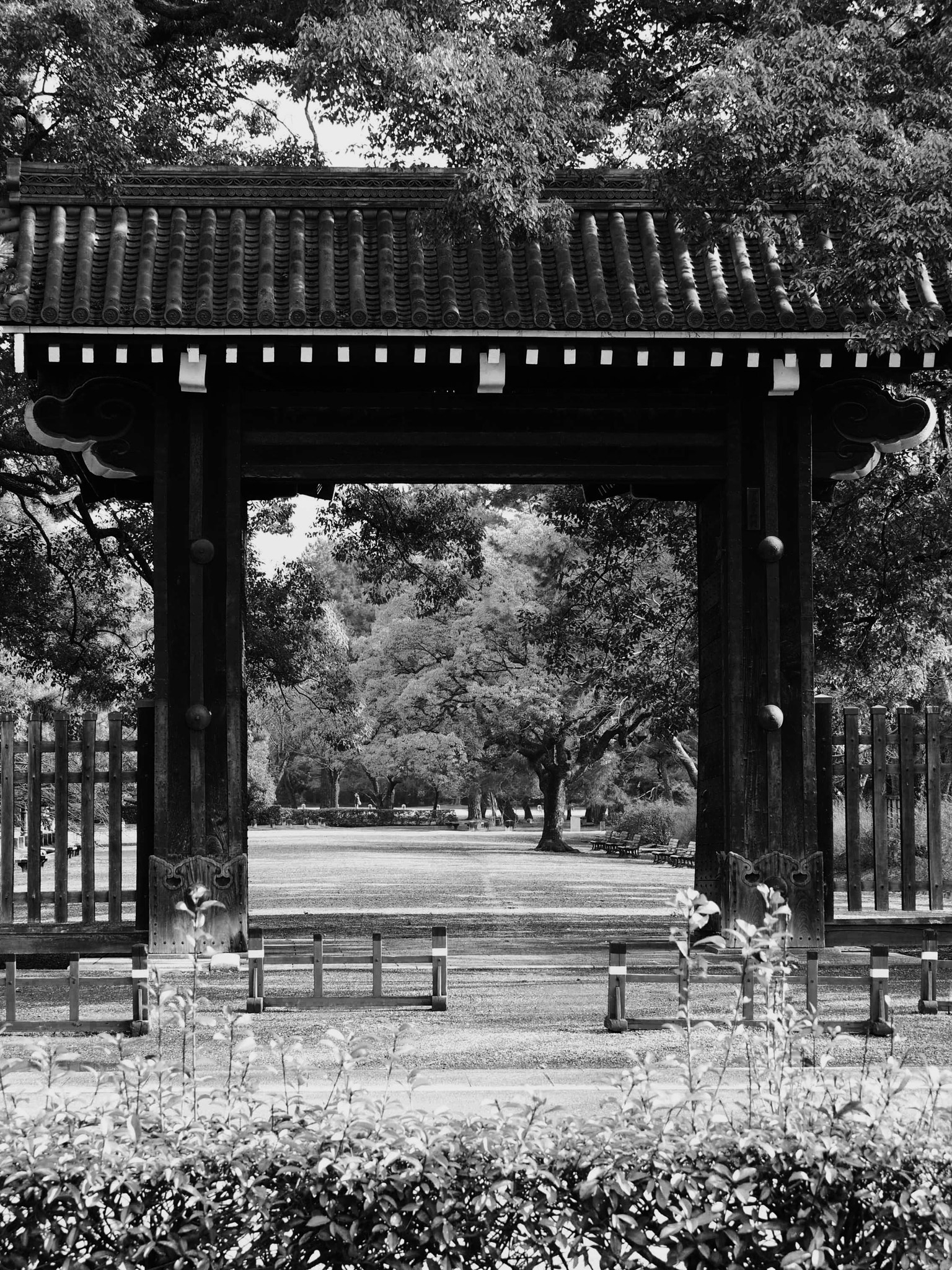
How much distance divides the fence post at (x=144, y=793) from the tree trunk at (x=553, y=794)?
1324 inches

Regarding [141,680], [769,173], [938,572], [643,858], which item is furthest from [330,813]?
[769,173]

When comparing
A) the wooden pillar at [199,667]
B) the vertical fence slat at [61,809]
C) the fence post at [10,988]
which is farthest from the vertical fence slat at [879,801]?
the fence post at [10,988]

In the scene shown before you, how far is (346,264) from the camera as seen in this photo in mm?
13398

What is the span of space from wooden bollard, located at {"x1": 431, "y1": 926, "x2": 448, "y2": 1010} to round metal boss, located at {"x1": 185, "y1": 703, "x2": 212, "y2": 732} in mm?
3290

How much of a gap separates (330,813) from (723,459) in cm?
6729

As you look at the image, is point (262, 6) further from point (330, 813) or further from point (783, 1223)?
point (330, 813)

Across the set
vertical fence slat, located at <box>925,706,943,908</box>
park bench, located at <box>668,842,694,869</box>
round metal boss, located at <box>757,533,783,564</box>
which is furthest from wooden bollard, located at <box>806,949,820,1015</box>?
park bench, located at <box>668,842,694,869</box>

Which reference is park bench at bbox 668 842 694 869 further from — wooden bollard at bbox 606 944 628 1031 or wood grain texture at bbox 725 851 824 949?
wooden bollard at bbox 606 944 628 1031

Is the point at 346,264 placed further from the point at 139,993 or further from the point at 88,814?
the point at 139,993

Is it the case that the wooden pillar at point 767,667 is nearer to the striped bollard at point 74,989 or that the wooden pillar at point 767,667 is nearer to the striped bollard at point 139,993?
the striped bollard at point 139,993

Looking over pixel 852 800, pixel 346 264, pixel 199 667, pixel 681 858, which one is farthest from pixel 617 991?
pixel 681 858

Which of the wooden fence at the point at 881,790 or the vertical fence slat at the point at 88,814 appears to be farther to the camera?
the wooden fence at the point at 881,790

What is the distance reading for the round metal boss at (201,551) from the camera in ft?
42.9

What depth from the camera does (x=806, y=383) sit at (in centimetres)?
1346
